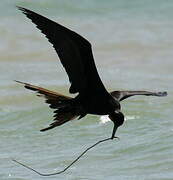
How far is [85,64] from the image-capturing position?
694cm

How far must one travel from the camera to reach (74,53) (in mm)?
6934

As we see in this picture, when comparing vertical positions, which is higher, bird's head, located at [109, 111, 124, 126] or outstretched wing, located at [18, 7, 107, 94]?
outstretched wing, located at [18, 7, 107, 94]

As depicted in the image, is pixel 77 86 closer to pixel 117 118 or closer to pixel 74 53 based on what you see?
pixel 74 53

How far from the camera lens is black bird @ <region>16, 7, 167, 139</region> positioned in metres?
6.80

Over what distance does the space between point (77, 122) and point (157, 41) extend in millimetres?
4985

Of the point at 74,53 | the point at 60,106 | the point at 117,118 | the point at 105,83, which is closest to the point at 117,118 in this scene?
the point at 117,118

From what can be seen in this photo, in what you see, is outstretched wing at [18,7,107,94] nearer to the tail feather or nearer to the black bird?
the black bird

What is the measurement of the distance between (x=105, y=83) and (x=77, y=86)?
6.77 meters

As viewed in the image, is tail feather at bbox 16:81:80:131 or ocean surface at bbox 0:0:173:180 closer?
tail feather at bbox 16:81:80:131

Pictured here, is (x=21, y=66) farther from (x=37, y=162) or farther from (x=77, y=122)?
(x=37, y=162)

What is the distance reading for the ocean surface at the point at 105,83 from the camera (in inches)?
398

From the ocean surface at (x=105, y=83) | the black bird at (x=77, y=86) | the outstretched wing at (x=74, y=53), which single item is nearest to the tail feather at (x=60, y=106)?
the black bird at (x=77, y=86)

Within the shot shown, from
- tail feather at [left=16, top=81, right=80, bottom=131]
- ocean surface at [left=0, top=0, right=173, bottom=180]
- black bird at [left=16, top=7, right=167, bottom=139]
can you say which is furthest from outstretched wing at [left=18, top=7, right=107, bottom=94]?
ocean surface at [left=0, top=0, right=173, bottom=180]

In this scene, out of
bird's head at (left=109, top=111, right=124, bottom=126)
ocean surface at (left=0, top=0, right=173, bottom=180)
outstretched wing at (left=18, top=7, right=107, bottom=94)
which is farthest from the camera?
ocean surface at (left=0, top=0, right=173, bottom=180)
